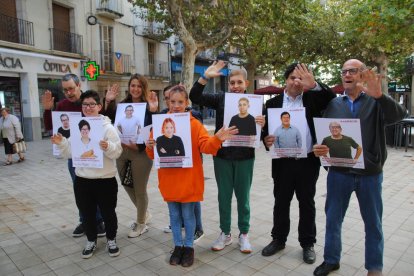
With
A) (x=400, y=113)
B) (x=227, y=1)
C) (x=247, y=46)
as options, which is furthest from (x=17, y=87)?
(x=400, y=113)

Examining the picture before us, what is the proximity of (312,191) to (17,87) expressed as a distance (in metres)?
15.8

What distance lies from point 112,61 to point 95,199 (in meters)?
18.2

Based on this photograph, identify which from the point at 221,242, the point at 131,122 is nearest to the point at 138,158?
the point at 131,122

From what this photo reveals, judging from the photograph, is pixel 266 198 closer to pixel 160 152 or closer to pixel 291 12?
pixel 160 152

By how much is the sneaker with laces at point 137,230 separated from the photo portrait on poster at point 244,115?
1760 millimetres

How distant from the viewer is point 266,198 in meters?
5.93

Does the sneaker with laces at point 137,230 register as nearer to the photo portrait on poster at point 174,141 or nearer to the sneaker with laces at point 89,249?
the sneaker with laces at point 89,249

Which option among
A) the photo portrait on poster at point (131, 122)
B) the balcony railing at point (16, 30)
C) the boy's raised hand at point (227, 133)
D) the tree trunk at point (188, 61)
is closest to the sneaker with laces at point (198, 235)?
the photo portrait on poster at point (131, 122)

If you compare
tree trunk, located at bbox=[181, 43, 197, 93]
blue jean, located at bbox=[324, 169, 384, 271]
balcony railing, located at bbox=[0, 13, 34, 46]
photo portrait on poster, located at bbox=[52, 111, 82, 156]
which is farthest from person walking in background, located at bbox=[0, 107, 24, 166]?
blue jean, located at bbox=[324, 169, 384, 271]

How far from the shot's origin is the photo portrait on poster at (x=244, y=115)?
3.48 meters

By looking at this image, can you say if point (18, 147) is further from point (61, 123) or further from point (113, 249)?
point (113, 249)

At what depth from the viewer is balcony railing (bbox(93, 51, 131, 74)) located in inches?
773

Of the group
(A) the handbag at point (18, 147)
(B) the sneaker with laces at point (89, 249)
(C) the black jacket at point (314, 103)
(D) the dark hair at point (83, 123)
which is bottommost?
(B) the sneaker with laces at point (89, 249)

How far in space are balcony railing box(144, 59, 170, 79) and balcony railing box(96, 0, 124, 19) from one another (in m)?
4.23
